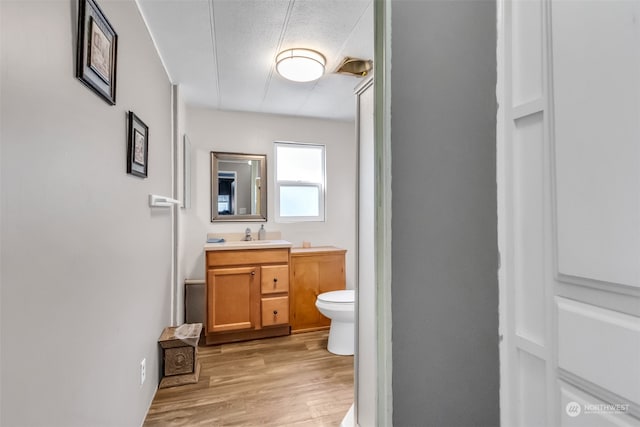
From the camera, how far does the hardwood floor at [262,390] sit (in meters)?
1.75

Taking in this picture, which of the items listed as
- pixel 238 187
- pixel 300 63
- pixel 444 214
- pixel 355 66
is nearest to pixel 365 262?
pixel 444 214

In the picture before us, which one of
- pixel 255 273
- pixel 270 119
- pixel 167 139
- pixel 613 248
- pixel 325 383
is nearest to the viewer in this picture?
pixel 613 248

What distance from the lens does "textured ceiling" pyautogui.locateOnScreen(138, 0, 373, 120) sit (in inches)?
63.7

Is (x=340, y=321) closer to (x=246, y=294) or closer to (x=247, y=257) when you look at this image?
(x=246, y=294)

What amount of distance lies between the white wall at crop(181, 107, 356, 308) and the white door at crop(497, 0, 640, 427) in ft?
6.86

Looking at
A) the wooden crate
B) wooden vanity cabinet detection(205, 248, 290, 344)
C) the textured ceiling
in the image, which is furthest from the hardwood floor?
the textured ceiling

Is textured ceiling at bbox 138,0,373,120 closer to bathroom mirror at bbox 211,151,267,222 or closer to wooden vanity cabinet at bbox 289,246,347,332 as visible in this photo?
bathroom mirror at bbox 211,151,267,222

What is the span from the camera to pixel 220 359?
2488 mm

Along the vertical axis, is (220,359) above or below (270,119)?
below

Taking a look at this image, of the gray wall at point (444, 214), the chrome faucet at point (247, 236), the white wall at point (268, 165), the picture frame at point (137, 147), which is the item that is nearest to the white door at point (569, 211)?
the gray wall at point (444, 214)

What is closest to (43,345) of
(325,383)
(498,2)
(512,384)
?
(512,384)

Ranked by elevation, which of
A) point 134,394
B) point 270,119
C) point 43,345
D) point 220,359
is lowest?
point 220,359

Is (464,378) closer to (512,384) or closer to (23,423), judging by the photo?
(512,384)

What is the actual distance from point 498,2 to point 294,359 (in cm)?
249
